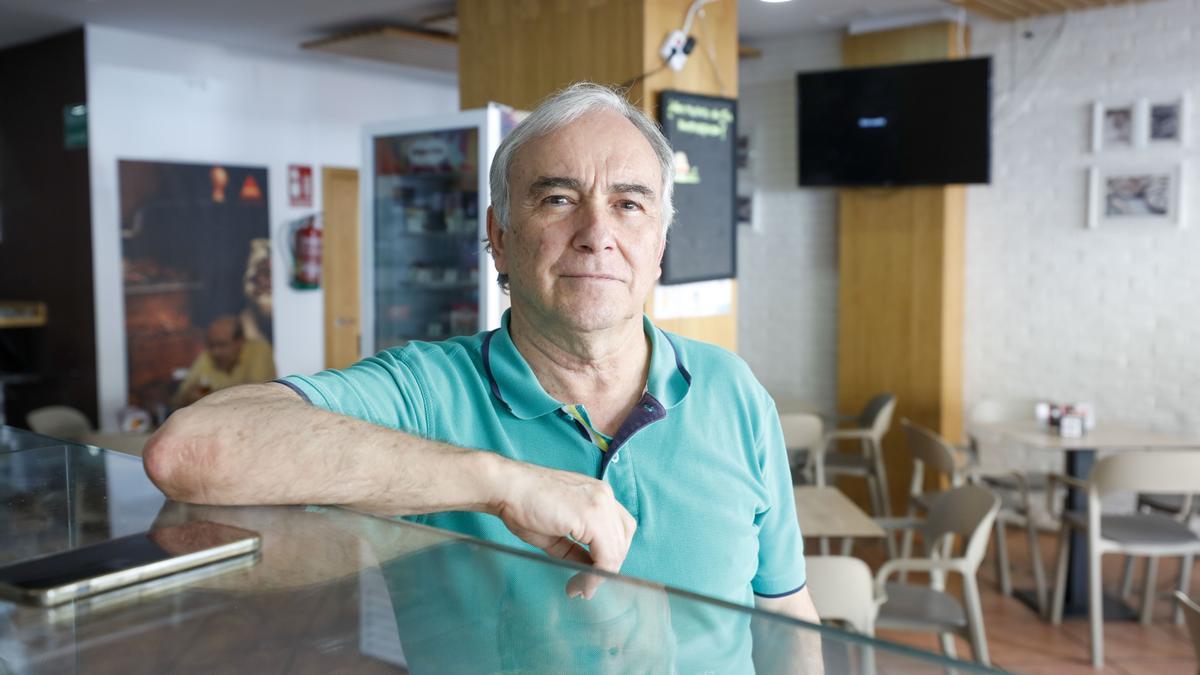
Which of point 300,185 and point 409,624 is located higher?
point 300,185

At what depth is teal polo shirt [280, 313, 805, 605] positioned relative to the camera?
4.12 feet

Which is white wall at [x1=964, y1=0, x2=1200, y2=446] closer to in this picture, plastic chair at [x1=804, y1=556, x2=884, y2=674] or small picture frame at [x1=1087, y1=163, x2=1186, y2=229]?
small picture frame at [x1=1087, y1=163, x2=1186, y2=229]

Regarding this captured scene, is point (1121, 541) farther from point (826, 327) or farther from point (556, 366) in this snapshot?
point (556, 366)

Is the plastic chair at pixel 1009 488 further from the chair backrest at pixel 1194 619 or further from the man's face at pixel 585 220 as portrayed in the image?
the man's face at pixel 585 220

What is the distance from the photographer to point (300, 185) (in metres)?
7.05

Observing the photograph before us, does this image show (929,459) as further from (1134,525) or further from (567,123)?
(567,123)

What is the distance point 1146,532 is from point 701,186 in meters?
2.48

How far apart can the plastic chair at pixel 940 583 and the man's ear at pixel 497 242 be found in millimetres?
2214

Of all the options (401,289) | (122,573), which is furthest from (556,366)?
(401,289)

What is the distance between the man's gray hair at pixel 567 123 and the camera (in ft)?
4.46

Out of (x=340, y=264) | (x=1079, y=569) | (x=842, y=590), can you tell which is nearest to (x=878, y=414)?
(x=1079, y=569)

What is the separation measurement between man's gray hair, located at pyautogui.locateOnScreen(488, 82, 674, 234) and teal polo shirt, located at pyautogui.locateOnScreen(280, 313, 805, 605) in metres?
0.20

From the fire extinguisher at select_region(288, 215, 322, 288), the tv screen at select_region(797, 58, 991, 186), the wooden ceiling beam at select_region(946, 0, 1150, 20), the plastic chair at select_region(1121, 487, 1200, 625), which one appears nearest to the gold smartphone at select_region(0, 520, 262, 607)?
the plastic chair at select_region(1121, 487, 1200, 625)

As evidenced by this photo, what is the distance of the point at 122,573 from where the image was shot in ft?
2.42
